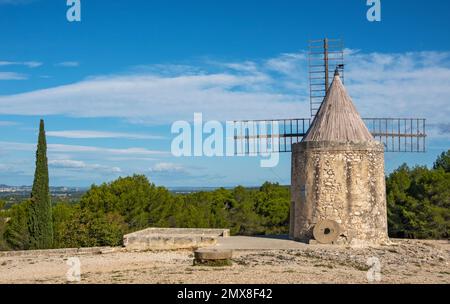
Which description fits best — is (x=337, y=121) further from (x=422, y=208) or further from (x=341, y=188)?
(x=422, y=208)

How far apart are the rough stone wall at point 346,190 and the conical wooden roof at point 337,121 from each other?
50 centimetres

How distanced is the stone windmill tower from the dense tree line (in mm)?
8010

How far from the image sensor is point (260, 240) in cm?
1695

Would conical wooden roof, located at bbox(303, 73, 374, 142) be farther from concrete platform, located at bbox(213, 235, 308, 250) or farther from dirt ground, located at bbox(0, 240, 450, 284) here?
dirt ground, located at bbox(0, 240, 450, 284)

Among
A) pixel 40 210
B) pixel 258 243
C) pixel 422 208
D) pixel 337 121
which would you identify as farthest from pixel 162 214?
pixel 337 121

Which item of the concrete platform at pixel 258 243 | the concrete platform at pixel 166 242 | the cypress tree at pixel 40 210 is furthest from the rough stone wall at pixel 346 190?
the cypress tree at pixel 40 210

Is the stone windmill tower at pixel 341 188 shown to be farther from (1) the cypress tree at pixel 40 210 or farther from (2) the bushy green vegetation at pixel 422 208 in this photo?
(1) the cypress tree at pixel 40 210

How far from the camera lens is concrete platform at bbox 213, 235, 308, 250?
1508cm

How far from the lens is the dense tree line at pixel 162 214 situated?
69.4 ft

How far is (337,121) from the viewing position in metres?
16.7

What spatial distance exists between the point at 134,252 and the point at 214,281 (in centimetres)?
689

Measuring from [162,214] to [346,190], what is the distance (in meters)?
13.2
